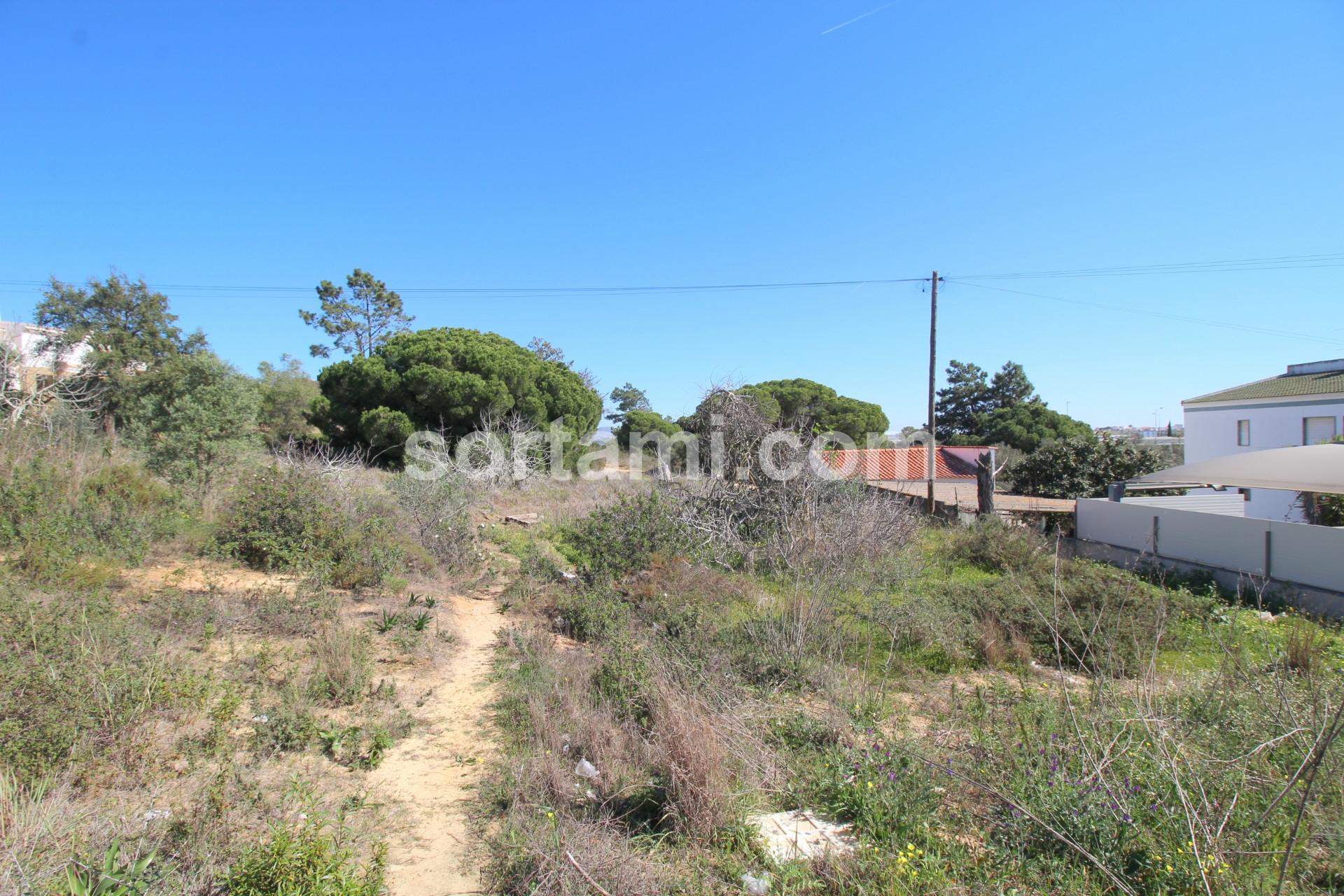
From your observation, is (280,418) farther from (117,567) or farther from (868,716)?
(868,716)

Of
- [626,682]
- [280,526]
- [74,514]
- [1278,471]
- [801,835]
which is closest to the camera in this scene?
[801,835]

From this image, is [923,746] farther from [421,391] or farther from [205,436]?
[421,391]

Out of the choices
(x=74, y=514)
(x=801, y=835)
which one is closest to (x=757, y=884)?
(x=801, y=835)

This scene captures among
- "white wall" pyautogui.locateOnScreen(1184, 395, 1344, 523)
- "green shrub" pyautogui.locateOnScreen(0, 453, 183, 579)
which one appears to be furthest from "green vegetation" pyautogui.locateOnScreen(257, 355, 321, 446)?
"white wall" pyautogui.locateOnScreen(1184, 395, 1344, 523)

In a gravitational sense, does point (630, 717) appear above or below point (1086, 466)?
below

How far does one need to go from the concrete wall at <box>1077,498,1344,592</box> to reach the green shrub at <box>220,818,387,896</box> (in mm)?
9949

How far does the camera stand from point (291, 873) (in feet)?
7.57

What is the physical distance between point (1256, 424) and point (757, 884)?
27894 millimetres

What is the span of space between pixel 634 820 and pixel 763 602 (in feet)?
12.8

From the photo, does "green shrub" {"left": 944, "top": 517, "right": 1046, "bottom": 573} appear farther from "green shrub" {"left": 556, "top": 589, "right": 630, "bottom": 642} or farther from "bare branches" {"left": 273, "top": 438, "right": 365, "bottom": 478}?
"bare branches" {"left": 273, "top": 438, "right": 365, "bottom": 478}

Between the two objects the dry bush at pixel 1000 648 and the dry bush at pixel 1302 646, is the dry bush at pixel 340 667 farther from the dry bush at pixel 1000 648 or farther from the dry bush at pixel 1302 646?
the dry bush at pixel 1302 646

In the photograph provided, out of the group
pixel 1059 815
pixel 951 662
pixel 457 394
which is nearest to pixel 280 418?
pixel 457 394

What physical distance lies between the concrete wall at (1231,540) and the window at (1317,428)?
13595mm

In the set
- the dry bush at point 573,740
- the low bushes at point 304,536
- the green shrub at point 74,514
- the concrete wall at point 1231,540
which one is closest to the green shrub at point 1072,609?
the concrete wall at point 1231,540
